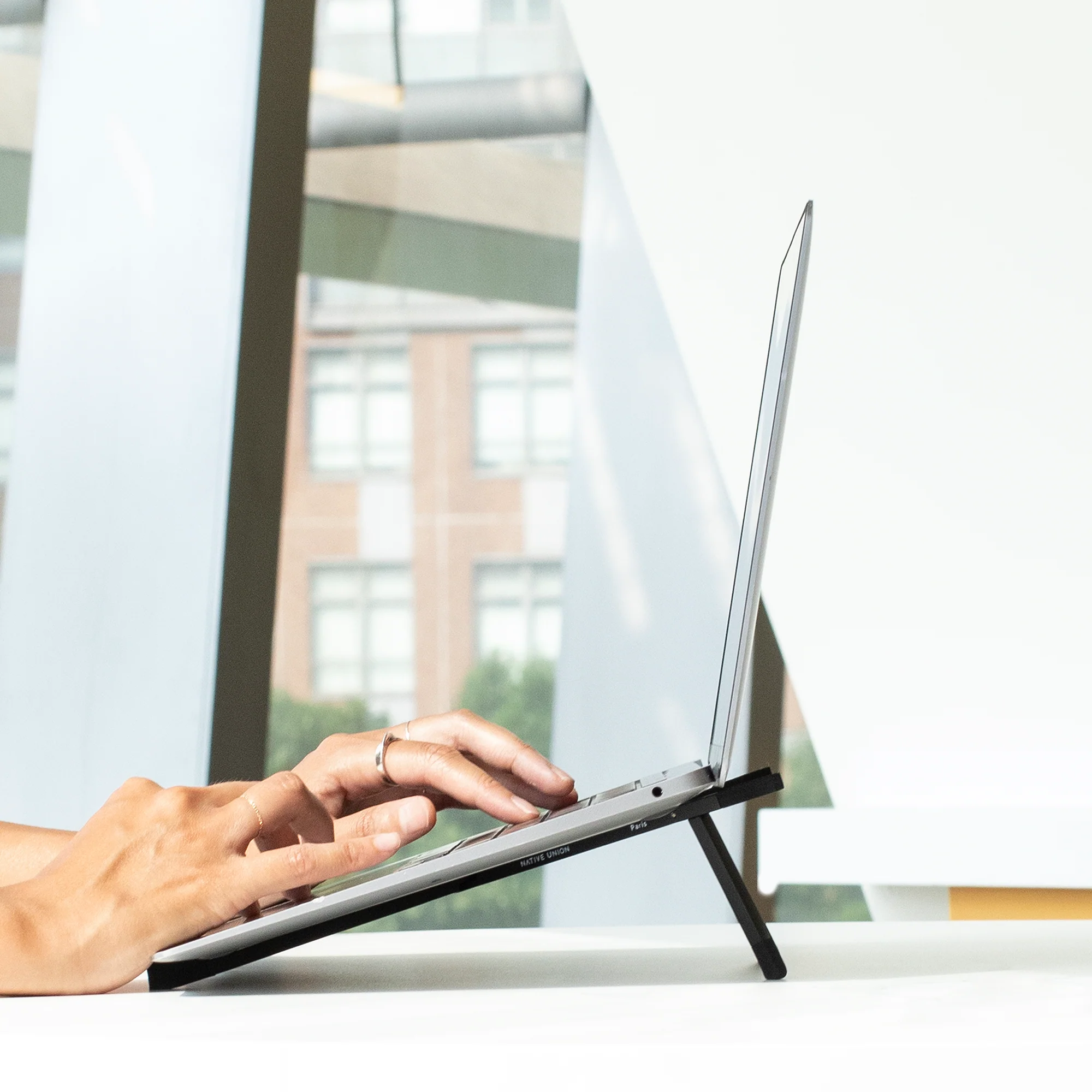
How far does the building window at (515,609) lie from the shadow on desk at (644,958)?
25.6 feet

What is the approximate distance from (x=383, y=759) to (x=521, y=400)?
36.0 feet

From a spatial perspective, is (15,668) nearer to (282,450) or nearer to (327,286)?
(282,450)

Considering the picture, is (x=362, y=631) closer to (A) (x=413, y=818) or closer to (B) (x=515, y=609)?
(B) (x=515, y=609)

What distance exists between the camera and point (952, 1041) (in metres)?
0.28

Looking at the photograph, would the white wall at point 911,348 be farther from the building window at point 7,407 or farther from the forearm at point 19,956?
the building window at point 7,407

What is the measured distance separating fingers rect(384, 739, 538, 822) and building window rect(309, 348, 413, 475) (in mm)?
9617

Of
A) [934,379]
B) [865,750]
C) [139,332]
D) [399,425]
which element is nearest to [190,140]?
[139,332]

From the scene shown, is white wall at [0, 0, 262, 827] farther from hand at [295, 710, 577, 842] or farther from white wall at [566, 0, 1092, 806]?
hand at [295, 710, 577, 842]

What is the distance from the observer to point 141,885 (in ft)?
1.43

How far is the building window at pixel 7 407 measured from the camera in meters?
2.32

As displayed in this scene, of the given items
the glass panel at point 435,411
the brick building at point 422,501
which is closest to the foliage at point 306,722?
the glass panel at point 435,411

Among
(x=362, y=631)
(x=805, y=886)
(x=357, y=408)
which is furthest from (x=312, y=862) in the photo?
(x=357, y=408)

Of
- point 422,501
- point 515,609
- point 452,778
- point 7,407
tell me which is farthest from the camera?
point 422,501

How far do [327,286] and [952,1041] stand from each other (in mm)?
3992
